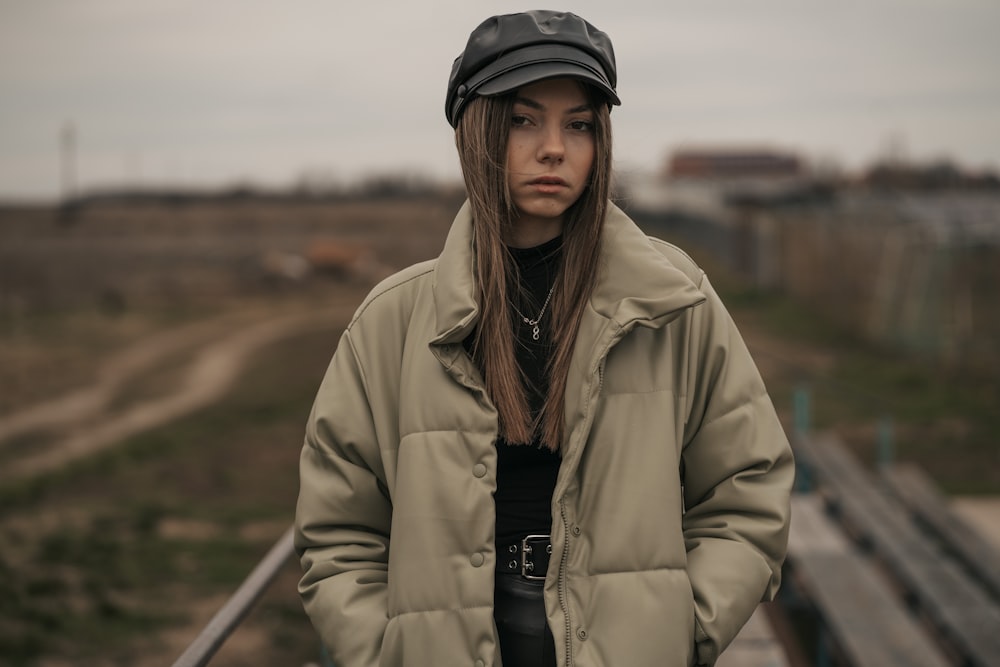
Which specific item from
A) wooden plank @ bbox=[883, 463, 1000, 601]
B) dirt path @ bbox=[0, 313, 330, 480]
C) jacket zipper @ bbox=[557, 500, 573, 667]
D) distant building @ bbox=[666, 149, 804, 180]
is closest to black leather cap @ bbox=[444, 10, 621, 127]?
jacket zipper @ bbox=[557, 500, 573, 667]

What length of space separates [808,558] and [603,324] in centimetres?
382

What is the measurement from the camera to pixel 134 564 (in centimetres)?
738

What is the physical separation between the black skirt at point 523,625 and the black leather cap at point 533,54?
74 cm

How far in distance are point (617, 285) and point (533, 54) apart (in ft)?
1.21

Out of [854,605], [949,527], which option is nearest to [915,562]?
[854,605]

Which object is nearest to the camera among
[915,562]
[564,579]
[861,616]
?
[564,579]

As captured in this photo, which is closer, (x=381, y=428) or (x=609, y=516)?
(x=609, y=516)

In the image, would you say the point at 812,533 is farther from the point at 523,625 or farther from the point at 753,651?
the point at 523,625

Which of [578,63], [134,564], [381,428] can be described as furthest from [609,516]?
[134,564]

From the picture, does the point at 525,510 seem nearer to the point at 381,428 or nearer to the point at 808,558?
the point at 381,428

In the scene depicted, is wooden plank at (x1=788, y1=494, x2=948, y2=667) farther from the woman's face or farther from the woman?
the woman's face

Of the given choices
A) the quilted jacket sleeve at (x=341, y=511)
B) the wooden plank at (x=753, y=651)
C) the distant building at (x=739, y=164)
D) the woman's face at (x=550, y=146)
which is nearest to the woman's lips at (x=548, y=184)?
the woman's face at (x=550, y=146)

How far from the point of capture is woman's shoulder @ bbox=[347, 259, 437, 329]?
72.7 inches

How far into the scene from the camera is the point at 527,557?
5.69 feet
